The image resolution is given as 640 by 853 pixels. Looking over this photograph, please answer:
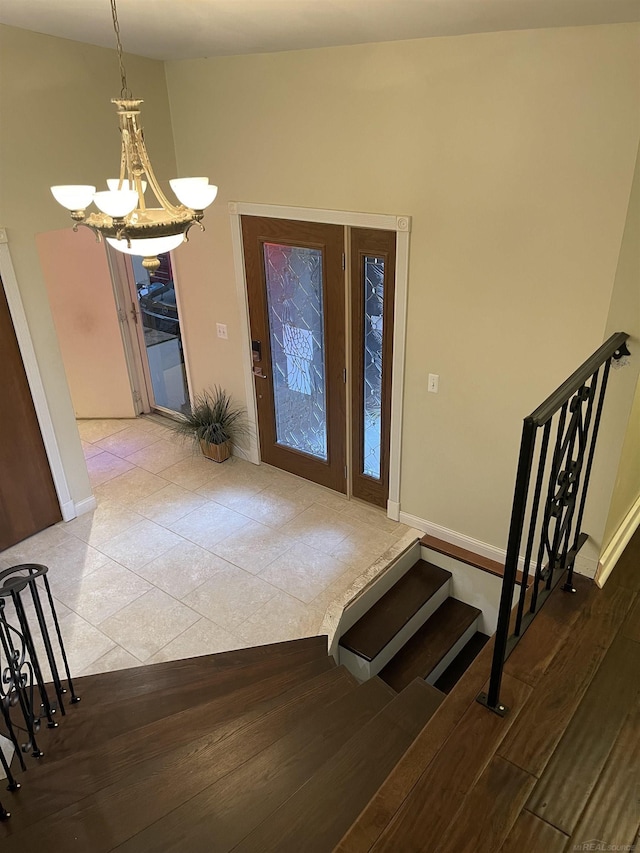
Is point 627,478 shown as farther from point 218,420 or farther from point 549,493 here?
point 218,420

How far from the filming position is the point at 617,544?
241 centimetres

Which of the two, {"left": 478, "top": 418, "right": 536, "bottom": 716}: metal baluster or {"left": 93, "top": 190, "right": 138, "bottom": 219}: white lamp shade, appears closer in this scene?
{"left": 478, "top": 418, "right": 536, "bottom": 716}: metal baluster

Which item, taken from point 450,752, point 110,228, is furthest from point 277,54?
point 450,752

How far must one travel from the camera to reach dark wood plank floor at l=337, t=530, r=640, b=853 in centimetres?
147

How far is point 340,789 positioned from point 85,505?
131 inches

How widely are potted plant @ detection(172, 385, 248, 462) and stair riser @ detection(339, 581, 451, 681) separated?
2101 mm

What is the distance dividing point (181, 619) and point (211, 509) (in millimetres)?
1100

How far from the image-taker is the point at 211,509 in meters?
4.59

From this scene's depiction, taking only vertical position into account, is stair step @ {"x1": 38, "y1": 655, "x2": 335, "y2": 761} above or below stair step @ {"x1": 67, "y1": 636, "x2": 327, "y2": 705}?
above

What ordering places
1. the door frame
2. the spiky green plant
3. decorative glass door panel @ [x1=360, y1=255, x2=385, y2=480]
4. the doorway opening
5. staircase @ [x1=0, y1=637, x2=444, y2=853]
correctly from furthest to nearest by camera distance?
1. the doorway opening
2. the spiky green plant
3. decorative glass door panel @ [x1=360, y1=255, x2=385, y2=480]
4. the door frame
5. staircase @ [x1=0, y1=637, x2=444, y2=853]

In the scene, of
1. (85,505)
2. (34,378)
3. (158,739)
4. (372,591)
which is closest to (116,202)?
(158,739)

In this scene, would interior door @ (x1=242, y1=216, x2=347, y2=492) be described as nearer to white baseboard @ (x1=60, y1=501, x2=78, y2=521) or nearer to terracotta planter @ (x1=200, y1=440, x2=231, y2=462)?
terracotta planter @ (x1=200, y1=440, x2=231, y2=462)

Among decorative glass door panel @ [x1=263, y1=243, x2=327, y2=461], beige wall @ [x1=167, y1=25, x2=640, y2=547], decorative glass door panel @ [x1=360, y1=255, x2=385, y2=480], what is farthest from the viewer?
decorative glass door panel @ [x1=263, y1=243, x2=327, y2=461]

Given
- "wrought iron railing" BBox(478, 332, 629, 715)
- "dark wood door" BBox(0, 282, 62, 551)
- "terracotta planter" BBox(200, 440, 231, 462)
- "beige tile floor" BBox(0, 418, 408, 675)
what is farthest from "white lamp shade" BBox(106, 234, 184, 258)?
"terracotta planter" BBox(200, 440, 231, 462)
